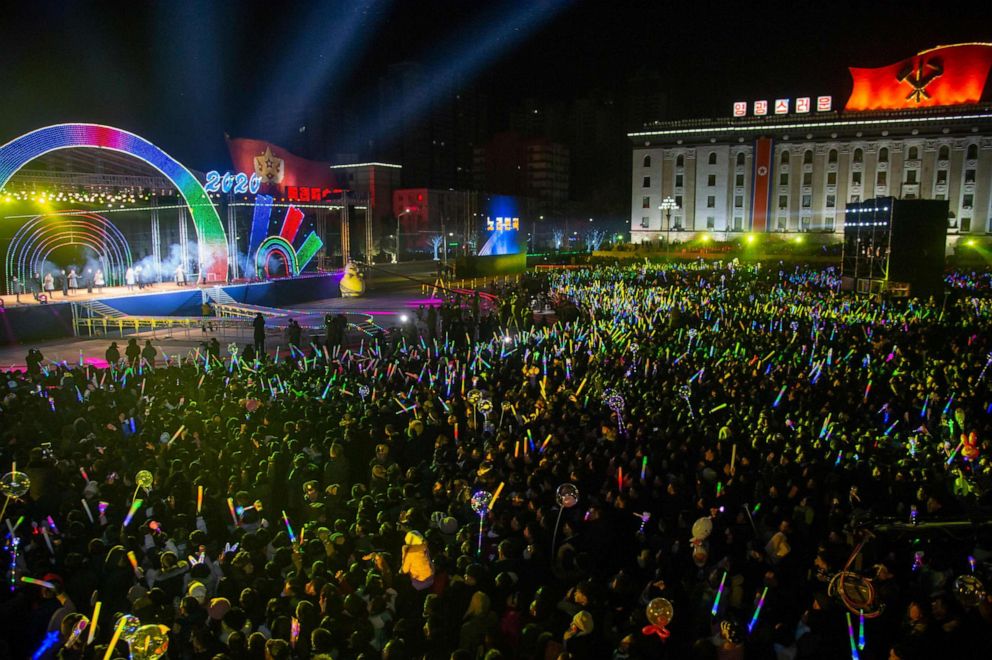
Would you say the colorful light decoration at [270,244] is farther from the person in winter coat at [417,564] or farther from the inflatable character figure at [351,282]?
the person in winter coat at [417,564]

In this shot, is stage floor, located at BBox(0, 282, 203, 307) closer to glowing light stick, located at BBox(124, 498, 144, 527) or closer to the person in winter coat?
glowing light stick, located at BBox(124, 498, 144, 527)

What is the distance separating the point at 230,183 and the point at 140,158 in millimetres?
4788

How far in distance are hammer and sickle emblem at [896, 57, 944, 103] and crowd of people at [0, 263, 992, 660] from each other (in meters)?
54.6

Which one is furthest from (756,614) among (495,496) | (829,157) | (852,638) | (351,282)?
(829,157)

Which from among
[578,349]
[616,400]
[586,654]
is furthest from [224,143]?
[586,654]

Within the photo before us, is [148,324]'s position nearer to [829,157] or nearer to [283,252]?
[283,252]

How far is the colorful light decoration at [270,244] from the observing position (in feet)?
110

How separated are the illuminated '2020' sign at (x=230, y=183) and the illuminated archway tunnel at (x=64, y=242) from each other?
509cm

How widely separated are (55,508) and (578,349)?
9.34 m

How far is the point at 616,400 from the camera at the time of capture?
970cm

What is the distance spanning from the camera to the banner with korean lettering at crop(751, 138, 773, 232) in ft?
204

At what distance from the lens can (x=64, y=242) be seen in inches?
1163

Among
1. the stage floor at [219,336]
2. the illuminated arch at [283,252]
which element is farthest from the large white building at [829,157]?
the stage floor at [219,336]

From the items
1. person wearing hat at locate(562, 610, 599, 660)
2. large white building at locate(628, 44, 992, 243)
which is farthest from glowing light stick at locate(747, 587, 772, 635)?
large white building at locate(628, 44, 992, 243)
